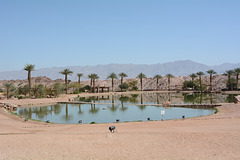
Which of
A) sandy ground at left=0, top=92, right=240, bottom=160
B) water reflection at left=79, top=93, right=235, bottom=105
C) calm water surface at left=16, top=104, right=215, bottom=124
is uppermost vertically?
water reflection at left=79, top=93, right=235, bottom=105

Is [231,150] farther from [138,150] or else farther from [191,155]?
[138,150]

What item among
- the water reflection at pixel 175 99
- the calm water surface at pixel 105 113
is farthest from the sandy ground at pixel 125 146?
the water reflection at pixel 175 99

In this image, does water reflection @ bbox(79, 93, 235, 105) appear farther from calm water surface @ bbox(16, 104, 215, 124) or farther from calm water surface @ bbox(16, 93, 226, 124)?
calm water surface @ bbox(16, 104, 215, 124)

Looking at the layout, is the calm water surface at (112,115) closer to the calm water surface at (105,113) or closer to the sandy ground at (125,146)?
the calm water surface at (105,113)

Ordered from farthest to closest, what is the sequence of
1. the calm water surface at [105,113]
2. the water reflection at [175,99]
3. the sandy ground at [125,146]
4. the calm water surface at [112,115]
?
the water reflection at [175,99], the calm water surface at [105,113], the calm water surface at [112,115], the sandy ground at [125,146]

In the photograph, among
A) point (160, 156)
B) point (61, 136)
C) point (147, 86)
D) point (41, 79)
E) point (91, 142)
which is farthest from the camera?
point (41, 79)

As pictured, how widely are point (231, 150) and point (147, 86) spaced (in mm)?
98905

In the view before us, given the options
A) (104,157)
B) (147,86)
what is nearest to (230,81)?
(147,86)

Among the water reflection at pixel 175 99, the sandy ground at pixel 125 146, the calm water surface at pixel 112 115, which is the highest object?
the water reflection at pixel 175 99

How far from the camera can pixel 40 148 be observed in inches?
502

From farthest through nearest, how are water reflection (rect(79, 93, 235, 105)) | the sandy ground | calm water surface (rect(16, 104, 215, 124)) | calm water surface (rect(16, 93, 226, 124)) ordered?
water reflection (rect(79, 93, 235, 105)) < calm water surface (rect(16, 93, 226, 124)) < calm water surface (rect(16, 104, 215, 124)) < the sandy ground

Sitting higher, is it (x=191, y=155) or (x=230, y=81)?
(x=230, y=81)

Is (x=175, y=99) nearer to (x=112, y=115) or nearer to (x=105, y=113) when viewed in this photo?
(x=105, y=113)

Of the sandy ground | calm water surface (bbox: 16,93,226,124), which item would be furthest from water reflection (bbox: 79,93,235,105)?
the sandy ground
